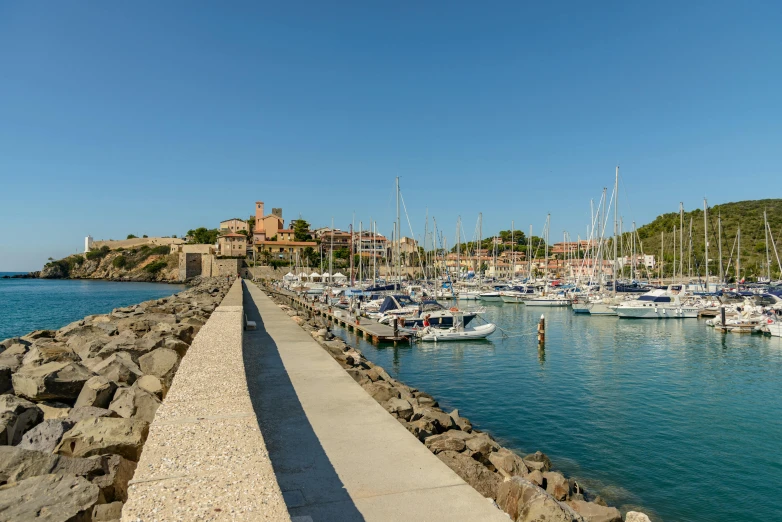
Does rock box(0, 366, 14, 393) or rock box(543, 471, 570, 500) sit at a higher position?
rock box(0, 366, 14, 393)

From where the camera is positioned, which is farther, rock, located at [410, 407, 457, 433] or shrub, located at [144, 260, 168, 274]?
shrub, located at [144, 260, 168, 274]

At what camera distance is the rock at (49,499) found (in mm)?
4336

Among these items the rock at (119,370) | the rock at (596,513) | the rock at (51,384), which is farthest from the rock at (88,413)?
the rock at (596,513)

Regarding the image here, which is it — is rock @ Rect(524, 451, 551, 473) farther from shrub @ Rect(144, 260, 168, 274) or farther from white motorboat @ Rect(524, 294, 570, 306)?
shrub @ Rect(144, 260, 168, 274)

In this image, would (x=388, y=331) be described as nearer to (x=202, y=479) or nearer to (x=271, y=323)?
(x=271, y=323)

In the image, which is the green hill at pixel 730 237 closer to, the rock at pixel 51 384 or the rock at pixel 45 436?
the rock at pixel 51 384

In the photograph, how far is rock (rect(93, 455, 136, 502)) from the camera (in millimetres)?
5291

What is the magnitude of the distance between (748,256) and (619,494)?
96.9m

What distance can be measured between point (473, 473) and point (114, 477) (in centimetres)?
460

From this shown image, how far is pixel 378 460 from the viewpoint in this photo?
6.80m

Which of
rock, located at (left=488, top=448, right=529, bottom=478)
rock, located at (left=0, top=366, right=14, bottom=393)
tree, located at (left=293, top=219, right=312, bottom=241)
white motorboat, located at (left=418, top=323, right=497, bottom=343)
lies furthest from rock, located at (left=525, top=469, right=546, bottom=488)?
tree, located at (left=293, top=219, right=312, bottom=241)

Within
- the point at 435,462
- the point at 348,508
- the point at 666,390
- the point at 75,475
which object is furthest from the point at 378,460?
the point at 666,390

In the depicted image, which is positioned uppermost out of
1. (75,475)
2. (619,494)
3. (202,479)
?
(202,479)

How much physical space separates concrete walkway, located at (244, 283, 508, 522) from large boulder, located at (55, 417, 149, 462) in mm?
1726
